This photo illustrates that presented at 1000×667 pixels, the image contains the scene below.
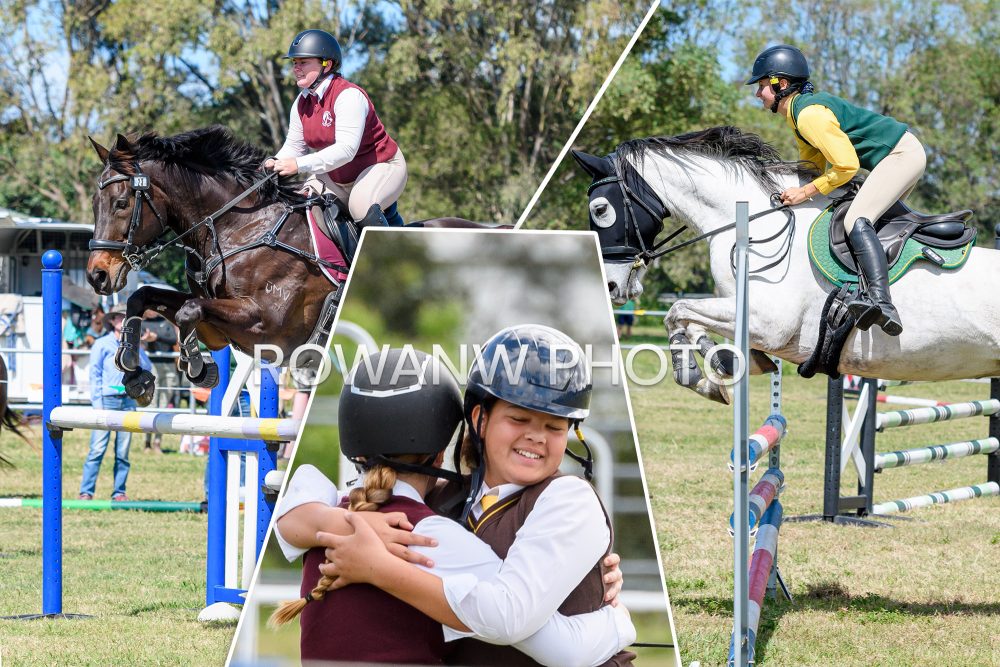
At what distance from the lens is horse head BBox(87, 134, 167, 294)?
515 cm

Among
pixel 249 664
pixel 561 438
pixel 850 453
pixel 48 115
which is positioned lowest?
pixel 850 453

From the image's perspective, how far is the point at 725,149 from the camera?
192 inches

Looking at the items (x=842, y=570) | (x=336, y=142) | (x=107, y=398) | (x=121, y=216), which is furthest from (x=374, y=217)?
(x=107, y=398)

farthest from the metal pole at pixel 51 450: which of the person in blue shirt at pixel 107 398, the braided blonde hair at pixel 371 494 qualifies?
the person in blue shirt at pixel 107 398

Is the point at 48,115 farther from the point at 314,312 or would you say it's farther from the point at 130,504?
the point at 314,312

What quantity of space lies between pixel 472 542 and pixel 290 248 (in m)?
3.67

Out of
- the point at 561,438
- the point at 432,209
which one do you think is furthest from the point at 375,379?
the point at 432,209

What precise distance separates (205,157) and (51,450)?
1762mm

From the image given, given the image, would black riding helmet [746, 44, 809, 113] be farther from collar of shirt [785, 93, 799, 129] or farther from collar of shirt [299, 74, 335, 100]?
collar of shirt [299, 74, 335, 100]

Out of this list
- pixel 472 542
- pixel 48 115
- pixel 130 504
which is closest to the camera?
pixel 472 542

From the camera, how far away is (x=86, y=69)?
65.7 ft

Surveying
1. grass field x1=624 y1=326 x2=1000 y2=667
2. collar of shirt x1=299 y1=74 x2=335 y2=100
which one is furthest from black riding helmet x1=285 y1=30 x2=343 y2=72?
grass field x1=624 y1=326 x2=1000 y2=667

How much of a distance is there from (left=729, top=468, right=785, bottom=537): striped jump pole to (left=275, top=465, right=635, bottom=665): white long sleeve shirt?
180 cm

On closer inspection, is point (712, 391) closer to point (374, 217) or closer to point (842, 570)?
point (842, 570)
